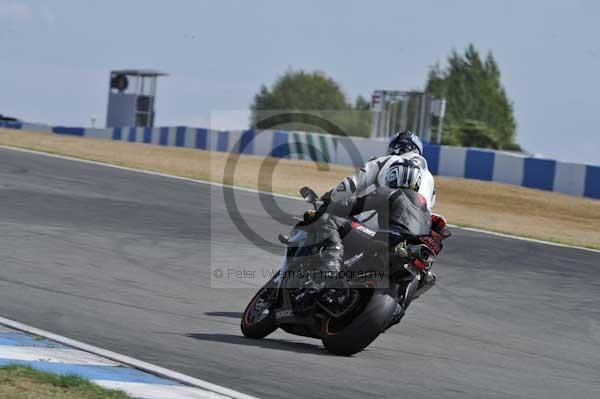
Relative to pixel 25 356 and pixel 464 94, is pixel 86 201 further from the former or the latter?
pixel 464 94

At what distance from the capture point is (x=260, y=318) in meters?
7.85

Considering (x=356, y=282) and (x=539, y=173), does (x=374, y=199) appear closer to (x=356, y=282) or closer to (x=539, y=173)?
(x=356, y=282)

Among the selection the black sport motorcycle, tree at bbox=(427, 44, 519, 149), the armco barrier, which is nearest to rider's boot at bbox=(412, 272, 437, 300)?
the black sport motorcycle

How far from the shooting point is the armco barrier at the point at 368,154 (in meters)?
25.8

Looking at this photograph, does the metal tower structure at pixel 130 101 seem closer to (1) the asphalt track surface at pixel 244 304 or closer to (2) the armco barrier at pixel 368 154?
(2) the armco barrier at pixel 368 154

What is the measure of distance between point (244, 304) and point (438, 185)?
681 inches

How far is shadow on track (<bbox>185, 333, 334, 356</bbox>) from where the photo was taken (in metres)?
7.66

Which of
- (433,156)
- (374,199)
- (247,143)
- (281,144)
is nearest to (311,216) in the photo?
(374,199)

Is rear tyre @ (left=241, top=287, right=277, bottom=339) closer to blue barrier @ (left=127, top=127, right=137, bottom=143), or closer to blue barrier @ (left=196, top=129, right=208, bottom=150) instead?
blue barrier @ (left=196, top=129, right=208, bottom=150)

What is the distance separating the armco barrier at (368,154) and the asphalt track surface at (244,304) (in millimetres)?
5858

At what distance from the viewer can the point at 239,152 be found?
116ft

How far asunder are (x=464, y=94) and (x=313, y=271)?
8848 cm

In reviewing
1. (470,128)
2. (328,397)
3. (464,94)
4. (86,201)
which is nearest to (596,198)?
(86,201)

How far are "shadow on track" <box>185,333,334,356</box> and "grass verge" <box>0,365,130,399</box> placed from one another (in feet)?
6.34
